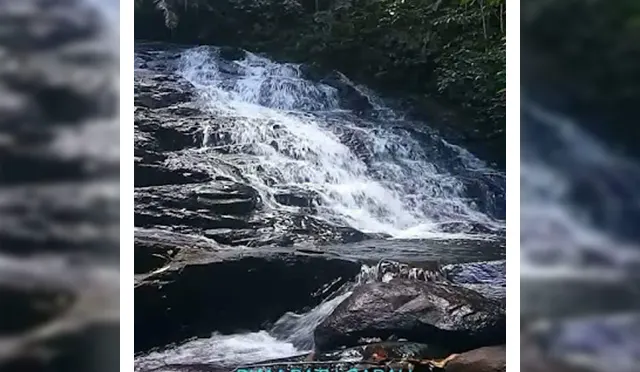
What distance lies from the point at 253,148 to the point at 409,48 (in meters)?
0.54

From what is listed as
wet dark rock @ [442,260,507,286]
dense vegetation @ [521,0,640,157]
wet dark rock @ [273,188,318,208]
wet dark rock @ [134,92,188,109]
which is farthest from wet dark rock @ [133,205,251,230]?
dense vegetation @ [521,0,640,157]

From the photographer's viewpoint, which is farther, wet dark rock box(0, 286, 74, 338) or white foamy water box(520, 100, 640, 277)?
white foamy water box(520, 100, 640, 277)

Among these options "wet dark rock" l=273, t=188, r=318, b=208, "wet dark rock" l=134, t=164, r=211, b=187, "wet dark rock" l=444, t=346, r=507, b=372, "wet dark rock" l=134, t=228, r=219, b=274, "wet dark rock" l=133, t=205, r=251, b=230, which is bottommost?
"wet dark rock" l=444, t=346, r=507, b=372

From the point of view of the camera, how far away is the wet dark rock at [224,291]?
174 cm

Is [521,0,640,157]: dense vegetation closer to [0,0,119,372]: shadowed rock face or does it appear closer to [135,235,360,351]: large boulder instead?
[135,235,360,351]: large boulder

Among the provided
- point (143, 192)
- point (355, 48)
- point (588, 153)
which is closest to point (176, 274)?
point (143, 192)

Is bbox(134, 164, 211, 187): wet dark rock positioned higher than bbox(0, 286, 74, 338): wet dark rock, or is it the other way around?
bbox(134, 164, 211, 187): wet dark rock

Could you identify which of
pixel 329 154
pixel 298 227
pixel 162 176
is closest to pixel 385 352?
pixel 298 227

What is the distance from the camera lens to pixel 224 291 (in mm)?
1761

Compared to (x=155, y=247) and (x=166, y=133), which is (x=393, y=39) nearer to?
(x=166, y=133)

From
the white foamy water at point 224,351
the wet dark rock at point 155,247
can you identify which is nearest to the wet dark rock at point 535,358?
the white foamy water at point 224,351

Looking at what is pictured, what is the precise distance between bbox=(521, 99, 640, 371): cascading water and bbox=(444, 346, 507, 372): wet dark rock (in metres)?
0.14

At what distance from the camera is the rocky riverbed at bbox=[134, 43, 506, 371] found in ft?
5.76

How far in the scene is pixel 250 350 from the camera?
5.76 ft
